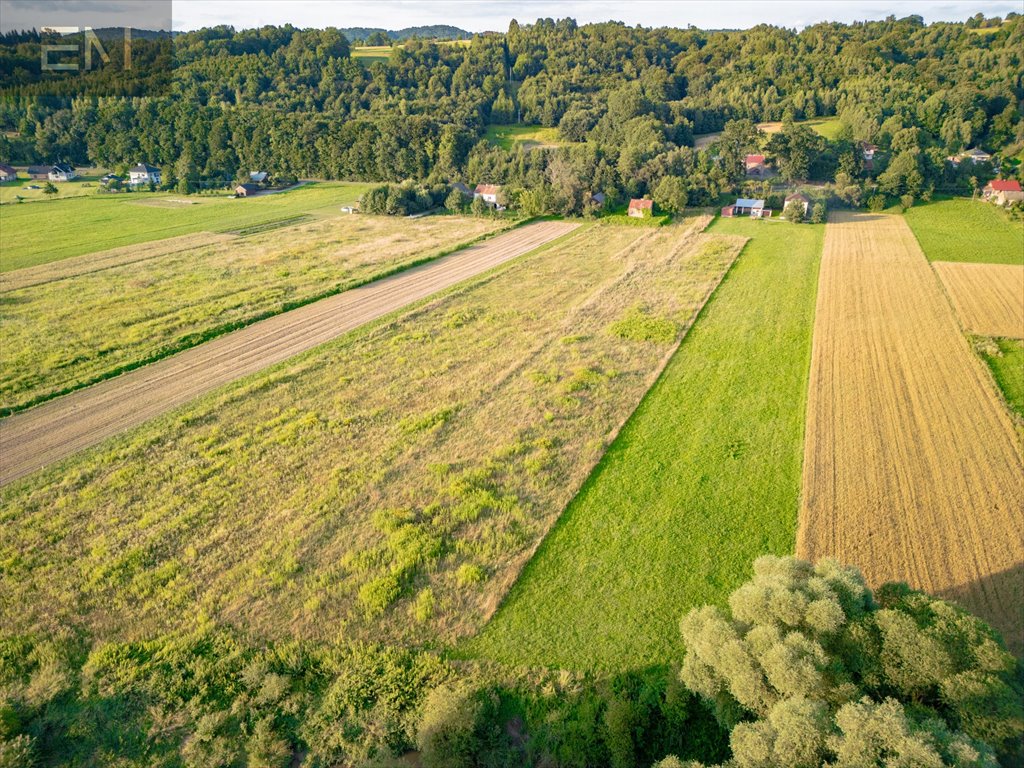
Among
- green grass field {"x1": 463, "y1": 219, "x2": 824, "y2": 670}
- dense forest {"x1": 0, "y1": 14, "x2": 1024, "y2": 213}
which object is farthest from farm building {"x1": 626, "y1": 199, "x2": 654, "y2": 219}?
green grass field {"x1": 463, "y1": 219, "x2": 824, "y2": 670}

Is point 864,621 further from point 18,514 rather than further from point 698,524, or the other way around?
point 18,514

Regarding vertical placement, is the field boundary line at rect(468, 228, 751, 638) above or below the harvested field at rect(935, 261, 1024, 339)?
below

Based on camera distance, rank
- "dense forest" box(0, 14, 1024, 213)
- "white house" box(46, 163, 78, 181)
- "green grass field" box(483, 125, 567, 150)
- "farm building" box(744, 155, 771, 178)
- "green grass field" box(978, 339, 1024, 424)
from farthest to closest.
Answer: "green grass field" box(483, 125, 567, 150)
"white house" box(46, 163, 78, 181)
"farm building" box(744, 155, 771, 178)
"dense forest" box(0, 14, 1024, 213)
"green grass field" box(978, 339, 1024, 424)

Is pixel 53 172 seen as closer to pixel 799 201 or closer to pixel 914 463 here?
pixel 799 201

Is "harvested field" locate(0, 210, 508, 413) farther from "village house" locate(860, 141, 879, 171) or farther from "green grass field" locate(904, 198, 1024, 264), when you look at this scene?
"village house" locate(860, 141, 879, 171)

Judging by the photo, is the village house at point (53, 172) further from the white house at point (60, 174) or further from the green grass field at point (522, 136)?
the green grass field at point (522, 136)

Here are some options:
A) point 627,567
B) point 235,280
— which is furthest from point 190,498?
point 235,280
